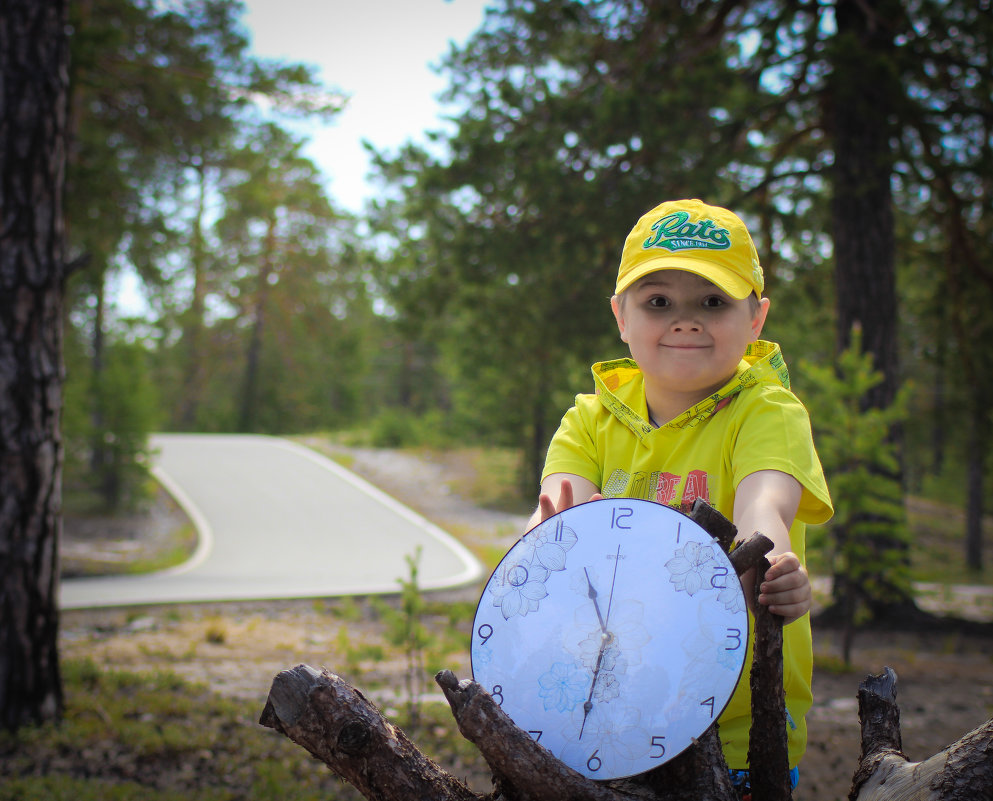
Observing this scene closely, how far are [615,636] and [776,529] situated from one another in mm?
348

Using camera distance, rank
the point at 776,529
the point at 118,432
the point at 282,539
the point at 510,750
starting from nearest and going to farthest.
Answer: the point at 510,750, the point at 776,529, the point at 282,539, the point at 118,432

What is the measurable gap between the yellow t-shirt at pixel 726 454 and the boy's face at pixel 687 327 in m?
0.07

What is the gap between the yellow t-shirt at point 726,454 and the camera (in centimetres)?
147

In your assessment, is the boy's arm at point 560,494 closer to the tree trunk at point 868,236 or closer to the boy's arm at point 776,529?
the boy's arm at point 776,529

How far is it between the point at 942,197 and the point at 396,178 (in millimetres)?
6029

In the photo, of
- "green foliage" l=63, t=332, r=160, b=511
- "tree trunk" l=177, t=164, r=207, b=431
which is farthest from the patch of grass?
"tree trunk" l=177, t=164, r=207, b=431

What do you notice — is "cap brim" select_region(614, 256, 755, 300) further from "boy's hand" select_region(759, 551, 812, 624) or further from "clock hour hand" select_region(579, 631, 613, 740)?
"clock hour hand" select_region(579, 631, 613, 740)

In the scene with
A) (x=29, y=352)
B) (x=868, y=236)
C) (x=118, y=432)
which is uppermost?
(x=868, y=236)

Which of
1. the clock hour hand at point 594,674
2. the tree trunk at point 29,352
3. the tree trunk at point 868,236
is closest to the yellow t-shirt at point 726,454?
the clock hour hand at point 594,674

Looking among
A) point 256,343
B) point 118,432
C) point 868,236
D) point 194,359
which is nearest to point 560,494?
point 868,236

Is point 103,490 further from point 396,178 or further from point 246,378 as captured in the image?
point 246,378

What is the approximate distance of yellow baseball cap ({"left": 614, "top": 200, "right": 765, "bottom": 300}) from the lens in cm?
149

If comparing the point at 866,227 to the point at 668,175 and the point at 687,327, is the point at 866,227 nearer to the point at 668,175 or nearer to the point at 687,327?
the point at 668,175

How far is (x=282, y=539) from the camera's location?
13.8 m
